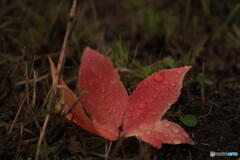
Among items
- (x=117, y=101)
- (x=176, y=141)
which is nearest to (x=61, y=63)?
(x=117, y=101)

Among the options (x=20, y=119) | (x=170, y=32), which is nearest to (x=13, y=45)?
(x=20, y=119)

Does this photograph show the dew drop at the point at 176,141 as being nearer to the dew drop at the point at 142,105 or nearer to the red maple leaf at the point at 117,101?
the red maple leaf at the point at 117,101

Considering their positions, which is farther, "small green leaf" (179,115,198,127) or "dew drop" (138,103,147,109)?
"small green leaf" (179,115,198,127)

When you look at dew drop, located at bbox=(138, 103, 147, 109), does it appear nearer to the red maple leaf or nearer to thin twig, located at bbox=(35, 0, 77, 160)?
the red maple leaf

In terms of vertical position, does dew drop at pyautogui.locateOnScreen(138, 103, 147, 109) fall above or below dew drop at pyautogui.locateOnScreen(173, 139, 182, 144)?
above

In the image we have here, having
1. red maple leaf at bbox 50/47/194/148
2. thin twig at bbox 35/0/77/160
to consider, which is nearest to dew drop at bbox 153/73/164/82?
red maple leaf at bbox 50/47/194/148

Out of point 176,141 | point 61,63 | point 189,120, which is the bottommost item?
point 189,120

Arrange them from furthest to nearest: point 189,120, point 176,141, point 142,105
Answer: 1. point 189,120
2. point 142,105
3. point 176,141

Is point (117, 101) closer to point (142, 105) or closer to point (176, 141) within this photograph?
point (142, 105)
